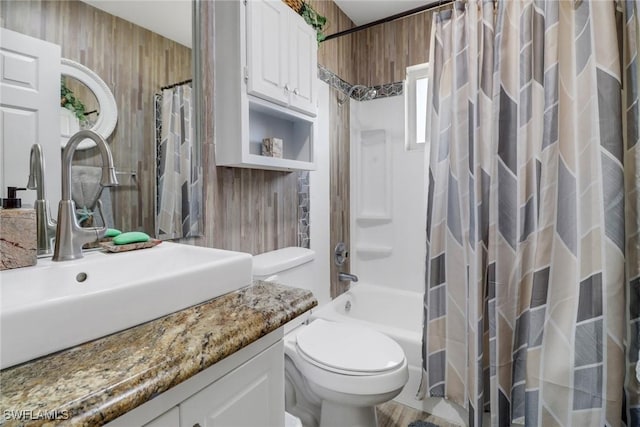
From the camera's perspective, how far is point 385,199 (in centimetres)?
253

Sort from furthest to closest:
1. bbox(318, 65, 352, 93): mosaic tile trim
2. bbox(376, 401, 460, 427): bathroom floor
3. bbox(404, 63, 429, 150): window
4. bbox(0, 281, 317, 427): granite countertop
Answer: bbox(404, 63, 429, 150): window < bbox(318, 65, 352, 93): mosaic tile trim < bbox(376, 401, 460, 427): bathroom floor < bbox(0, 281, 317, 427): granite countertop

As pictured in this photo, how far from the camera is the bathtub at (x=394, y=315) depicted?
67.4 inches

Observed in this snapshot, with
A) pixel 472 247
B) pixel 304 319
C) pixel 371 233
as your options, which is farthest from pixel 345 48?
pixel 304 319

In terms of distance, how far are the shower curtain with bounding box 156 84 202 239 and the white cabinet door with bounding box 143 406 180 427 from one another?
0.77 meters

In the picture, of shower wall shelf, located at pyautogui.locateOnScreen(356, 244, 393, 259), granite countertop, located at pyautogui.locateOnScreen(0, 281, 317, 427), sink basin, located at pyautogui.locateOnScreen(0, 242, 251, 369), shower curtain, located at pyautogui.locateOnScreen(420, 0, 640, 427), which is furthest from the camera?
shower wall shelf, located at pyautogui.locateOnScreen(356, 244, 393, 259)

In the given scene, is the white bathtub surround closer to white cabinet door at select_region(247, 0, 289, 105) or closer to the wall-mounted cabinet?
the wall-mounted cabinet

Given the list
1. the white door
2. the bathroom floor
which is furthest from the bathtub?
the white door

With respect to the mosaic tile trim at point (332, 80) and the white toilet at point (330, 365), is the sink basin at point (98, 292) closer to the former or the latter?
the white toilet at point (330, 365)

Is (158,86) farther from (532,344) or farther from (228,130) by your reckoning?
(532,344)

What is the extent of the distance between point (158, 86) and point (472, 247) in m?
1.47

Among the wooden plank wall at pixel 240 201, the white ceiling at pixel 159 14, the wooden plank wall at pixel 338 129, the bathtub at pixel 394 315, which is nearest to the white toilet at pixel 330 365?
the wooden plank wall at pixel 240 201

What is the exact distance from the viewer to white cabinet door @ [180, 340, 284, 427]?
576 mm

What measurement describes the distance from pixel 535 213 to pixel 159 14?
168cm

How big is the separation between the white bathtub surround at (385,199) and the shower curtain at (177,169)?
152cm
